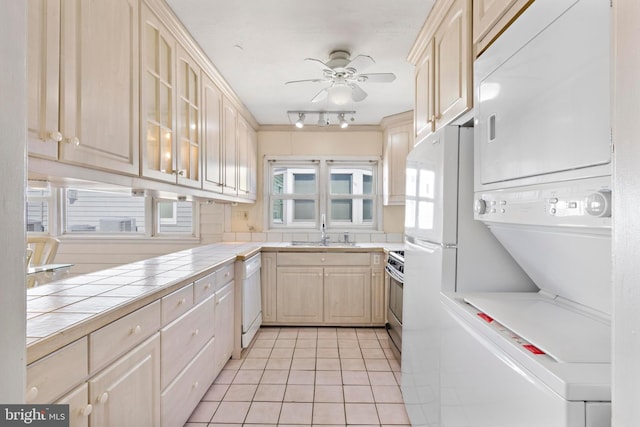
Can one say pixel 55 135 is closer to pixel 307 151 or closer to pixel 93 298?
pixel 93 298

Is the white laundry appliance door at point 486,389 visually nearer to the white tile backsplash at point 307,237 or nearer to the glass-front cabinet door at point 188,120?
the glass-front cabinet door at point 188,120

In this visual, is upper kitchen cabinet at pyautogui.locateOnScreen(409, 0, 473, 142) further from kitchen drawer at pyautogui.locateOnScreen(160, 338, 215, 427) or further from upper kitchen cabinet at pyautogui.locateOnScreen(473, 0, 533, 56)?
kitchen drawer at pyautogui.locateOnScreen(160, 338, 215, 427)

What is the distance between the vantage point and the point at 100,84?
1.37 meters

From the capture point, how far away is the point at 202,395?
2148 mm

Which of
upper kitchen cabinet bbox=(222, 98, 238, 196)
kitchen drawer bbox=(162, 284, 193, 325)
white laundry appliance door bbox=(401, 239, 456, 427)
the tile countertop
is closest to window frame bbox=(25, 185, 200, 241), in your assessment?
upper kitchen cabinet bbox=(222, 98, 238, 196)

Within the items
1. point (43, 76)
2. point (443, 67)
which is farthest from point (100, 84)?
point (443, 67)

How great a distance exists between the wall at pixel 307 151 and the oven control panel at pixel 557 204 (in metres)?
3.03

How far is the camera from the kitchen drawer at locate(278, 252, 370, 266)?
357 cm

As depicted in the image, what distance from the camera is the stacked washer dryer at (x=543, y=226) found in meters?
0.72

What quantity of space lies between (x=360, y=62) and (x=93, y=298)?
1.94 metres

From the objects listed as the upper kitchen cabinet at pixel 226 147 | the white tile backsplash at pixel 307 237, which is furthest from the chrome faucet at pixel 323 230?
the upper kitchen cabinet at pixel 226 147

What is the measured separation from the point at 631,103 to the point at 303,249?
325 centimetres

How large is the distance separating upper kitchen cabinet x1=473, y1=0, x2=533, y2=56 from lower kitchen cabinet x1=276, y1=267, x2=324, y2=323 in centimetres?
263

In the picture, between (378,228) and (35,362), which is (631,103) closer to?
(35,362)
